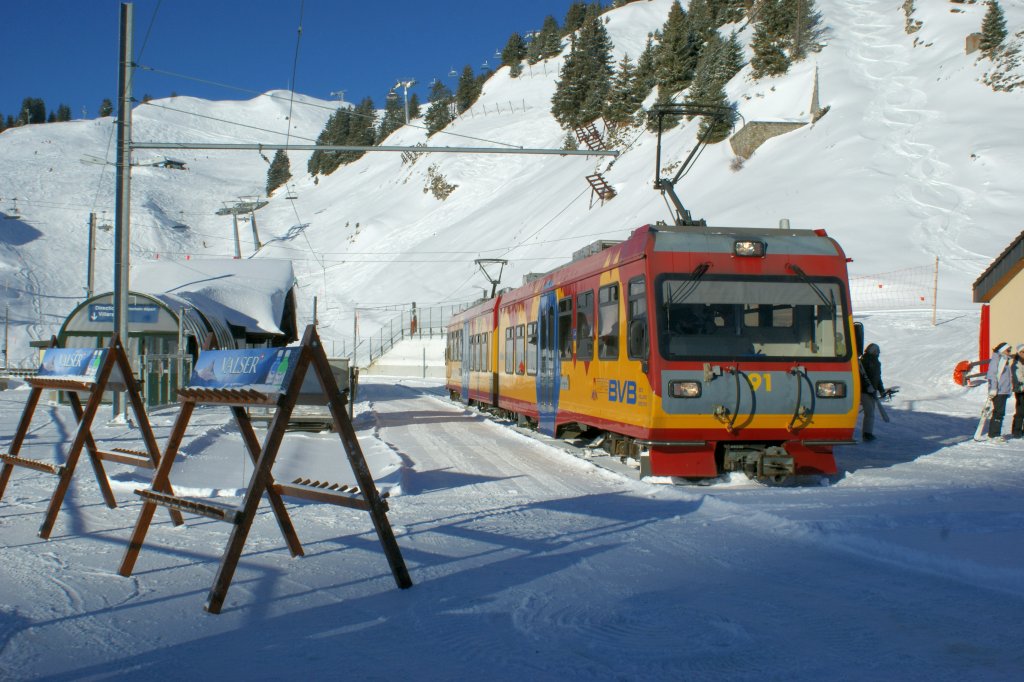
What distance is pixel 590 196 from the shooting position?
70.2 meters

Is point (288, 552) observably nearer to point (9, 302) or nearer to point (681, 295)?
point (681, 295)

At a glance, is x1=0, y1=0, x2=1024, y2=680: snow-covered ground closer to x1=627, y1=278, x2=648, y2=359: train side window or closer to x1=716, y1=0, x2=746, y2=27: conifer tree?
x1=627, y1=278, x2=648, y2=359: train side window

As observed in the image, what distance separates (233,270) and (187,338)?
683 inches

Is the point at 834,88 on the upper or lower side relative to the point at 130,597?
upper

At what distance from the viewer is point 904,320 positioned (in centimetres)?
3038

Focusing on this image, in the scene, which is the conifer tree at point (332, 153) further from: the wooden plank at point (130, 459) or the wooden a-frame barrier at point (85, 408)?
the wooden plank at point (130, 459)

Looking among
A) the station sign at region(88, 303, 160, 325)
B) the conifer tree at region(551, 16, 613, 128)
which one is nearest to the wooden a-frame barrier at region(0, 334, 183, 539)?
the station sign at region(88, 303, 160, 325)

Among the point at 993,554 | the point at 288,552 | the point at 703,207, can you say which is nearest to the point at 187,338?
the point at 288,552

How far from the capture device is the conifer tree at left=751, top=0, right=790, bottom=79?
71.6 meters

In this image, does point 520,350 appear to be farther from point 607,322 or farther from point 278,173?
point 278,173

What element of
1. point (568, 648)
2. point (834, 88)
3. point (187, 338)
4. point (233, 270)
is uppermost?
point (834, 88)

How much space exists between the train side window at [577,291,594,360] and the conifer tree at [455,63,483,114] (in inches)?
5277

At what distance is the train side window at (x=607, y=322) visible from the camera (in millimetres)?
11750

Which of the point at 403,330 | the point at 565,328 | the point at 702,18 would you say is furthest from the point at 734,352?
the point at 702,18
